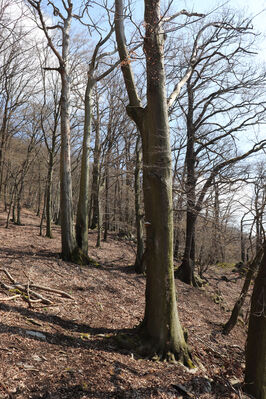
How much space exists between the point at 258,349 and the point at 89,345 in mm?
2983

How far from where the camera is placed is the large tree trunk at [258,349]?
4.43 metres

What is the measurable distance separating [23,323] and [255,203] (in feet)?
22.3

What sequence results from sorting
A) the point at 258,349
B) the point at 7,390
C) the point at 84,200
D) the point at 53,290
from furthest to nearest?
the point at 84,200
the point at 53,290
the point at 258,349
the point at 7,390

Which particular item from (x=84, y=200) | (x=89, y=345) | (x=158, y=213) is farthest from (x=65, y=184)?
(x=89, y=345)

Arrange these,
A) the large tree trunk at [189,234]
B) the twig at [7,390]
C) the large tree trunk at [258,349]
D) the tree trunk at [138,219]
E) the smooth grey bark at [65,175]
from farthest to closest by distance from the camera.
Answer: the large tree trunk at [189,234] < the tree trunk at [138,219] < the smooth grey bark at [65,175] < the large tree trunk at [258,349] < the twig at [7,390]

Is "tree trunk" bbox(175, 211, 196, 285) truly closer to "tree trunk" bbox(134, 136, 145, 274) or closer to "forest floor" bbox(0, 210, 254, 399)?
"tree trunk" bbox(134, 136, 145, 274)

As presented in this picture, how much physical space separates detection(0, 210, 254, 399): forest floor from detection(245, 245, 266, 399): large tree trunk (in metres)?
0.30

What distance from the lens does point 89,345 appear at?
4.12 metres

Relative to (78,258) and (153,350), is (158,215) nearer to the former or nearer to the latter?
(153,350)

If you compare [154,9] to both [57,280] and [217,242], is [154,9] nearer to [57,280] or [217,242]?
[57,280]

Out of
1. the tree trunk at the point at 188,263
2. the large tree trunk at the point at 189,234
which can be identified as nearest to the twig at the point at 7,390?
the large tree trunk at the point at 189,234

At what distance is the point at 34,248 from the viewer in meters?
9.30

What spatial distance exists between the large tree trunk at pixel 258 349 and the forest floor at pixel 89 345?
0.30m

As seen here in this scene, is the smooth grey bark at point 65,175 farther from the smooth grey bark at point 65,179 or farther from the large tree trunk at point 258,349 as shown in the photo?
the large tree trunk at point 258,349
